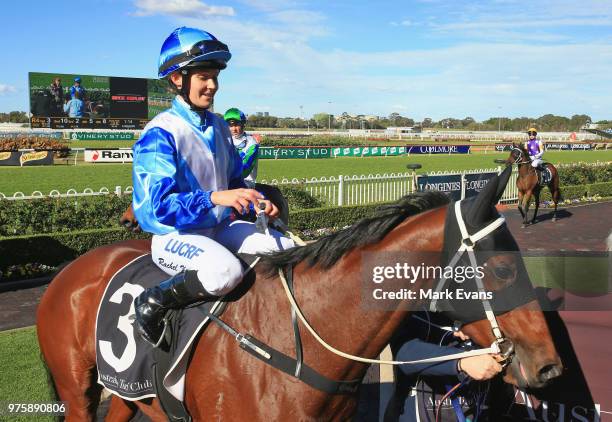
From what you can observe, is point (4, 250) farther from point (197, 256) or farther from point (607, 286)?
point (607, 286)

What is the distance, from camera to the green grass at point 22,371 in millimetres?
4223

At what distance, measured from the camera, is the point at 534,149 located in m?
14.2

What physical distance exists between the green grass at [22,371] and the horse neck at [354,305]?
208 cm

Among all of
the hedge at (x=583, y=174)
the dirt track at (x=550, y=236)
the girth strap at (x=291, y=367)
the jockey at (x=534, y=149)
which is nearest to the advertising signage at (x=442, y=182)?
the dirt track at (x=550, y=236)

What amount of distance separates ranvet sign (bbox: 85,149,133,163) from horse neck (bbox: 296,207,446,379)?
25.8 metres

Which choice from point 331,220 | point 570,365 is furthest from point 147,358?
point 331,220

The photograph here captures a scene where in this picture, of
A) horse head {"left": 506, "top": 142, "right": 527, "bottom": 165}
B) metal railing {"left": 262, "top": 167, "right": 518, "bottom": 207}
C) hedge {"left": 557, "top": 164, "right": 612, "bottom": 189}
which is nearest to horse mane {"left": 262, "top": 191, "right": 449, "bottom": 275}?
metal railing {"left": 262, "top": 167, "right": 518, "bottom": 207}

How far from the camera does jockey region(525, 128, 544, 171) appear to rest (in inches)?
552

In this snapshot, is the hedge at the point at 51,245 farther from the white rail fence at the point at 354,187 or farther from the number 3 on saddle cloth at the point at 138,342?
the number 3 on saddle cloth at the point at 138,342

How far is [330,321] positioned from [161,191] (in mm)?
835

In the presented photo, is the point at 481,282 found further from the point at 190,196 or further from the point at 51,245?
the point at 51,245

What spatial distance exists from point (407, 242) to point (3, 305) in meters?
6.68

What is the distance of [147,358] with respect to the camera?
2471mm

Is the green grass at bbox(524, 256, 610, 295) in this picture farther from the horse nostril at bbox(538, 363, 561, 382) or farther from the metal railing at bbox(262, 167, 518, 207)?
the metal railing at bbox(262, 167, 518, 207)
